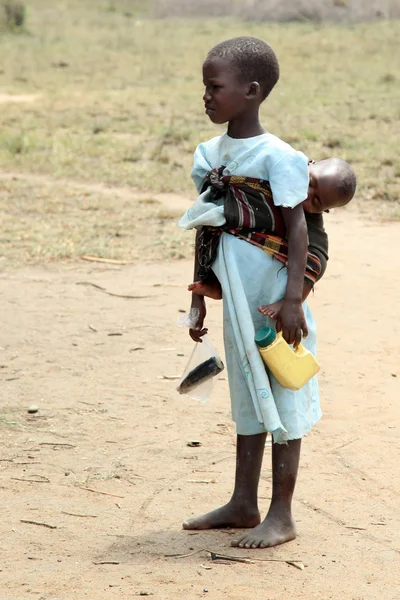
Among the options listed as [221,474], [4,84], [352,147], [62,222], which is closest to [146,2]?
[4,84]

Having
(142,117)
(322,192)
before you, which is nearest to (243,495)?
(322,192)

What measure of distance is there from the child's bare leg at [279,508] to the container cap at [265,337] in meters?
0.32

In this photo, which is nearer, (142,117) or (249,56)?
(249,56)

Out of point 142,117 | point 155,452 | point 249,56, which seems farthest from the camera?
point 142,117

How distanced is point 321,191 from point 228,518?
1.02m

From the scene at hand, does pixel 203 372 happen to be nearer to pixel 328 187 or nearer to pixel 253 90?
pixel 328 187

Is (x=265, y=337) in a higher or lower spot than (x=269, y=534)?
higher

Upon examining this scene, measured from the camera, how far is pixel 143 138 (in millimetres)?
10984

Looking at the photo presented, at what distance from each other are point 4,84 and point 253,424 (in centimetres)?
1333

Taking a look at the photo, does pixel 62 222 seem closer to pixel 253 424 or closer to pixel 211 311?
pixel 211 311

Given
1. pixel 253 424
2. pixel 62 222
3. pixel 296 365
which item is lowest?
pixel 62 222

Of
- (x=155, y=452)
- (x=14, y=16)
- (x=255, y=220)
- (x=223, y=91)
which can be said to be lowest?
(x=155, y=452)

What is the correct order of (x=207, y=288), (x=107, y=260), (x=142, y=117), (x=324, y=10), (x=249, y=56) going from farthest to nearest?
(x=324, y=10)
(x=142, y=117)
(x=107, y=260)
(x=207, y=288)
(x=249, y=56)

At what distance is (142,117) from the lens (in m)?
12.4
